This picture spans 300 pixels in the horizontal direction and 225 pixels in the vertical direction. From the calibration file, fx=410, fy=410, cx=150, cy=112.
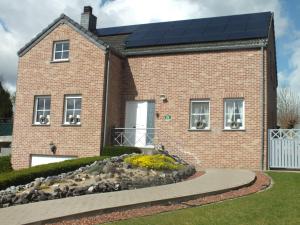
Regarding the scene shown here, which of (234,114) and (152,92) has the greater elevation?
(152,92)

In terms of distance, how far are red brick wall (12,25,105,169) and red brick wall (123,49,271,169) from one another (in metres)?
2.20

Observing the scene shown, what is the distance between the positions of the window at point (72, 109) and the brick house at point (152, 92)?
0.05m

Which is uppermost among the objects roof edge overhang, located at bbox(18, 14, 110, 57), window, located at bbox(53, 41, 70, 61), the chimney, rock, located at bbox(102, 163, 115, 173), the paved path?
the chimney

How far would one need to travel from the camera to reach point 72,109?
20.0 m

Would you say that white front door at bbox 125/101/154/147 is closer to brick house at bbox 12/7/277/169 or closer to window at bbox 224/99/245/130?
brick house at bbox 12/7/277/169

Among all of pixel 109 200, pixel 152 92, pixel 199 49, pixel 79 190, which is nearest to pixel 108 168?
pixel 79 190

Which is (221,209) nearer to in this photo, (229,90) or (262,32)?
(229,90)

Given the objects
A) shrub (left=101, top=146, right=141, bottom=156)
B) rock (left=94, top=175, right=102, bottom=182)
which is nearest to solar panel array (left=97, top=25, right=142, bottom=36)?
shrub (left=101, top=146, right=141, bottom=156)

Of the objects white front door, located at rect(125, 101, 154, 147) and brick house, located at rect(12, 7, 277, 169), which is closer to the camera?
brick house, located at rect(12, 7, 277, 169)

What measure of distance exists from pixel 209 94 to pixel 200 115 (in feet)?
3.46

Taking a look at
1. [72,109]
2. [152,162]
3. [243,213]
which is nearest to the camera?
[243,213]

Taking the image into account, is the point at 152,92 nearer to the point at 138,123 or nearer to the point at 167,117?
the point at 167,117

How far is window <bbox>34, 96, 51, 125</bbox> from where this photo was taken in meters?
20.5

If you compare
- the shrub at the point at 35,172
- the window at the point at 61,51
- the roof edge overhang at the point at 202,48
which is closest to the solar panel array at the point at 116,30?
the roof edge overhang at the point at 202,48
